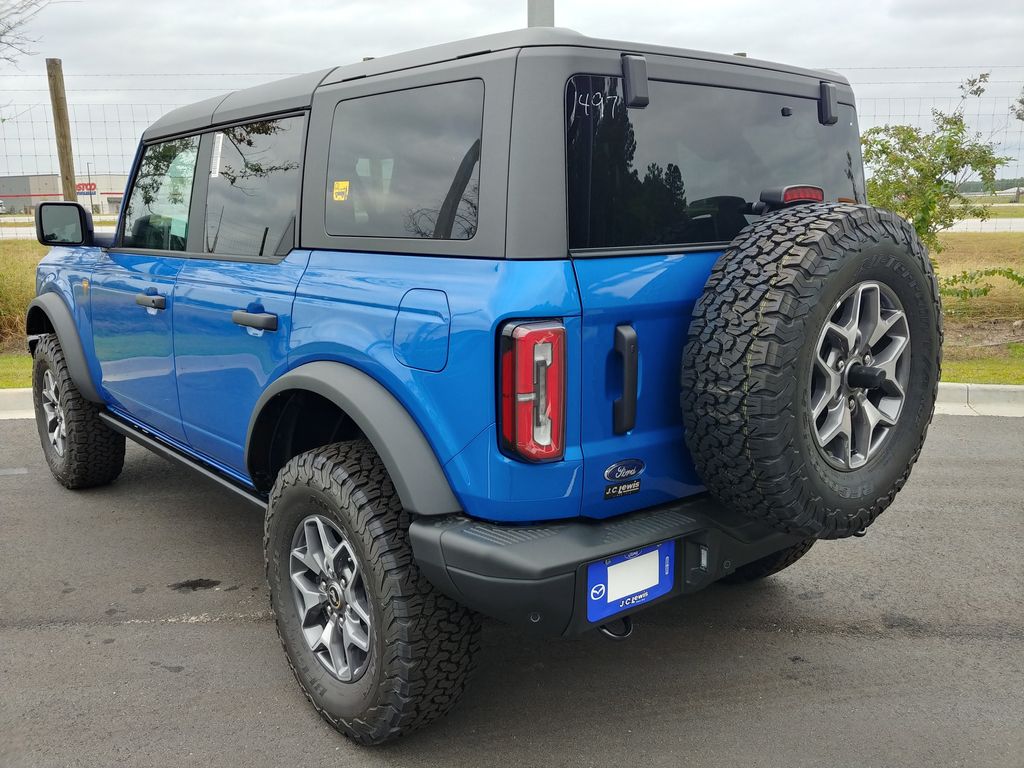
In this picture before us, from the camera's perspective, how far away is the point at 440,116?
2457mm

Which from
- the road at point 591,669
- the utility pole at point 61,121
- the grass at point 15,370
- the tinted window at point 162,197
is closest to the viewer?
the road at point 591,669

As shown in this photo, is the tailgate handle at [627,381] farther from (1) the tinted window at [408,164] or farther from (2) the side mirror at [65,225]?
(2) the side mirror at [65,225]

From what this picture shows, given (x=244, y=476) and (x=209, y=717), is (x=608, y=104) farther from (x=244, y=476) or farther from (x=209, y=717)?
(x=209, y=717)

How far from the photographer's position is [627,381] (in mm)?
2281

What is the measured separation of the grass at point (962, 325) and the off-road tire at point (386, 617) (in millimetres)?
5974

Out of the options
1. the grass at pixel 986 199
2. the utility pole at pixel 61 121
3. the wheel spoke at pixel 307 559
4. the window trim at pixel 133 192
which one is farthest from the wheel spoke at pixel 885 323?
the utility pole at pixel 61 121

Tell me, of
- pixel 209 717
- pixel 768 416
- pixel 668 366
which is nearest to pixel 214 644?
pixel 209 717

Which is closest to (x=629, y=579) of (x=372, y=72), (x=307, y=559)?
(x=307, y=559)

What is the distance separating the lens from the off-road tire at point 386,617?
2400mm

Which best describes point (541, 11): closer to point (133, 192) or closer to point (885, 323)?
point (133, 192)

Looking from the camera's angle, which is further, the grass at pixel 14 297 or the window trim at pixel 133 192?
the grass at pixel 14 297

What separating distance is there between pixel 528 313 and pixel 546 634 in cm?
84

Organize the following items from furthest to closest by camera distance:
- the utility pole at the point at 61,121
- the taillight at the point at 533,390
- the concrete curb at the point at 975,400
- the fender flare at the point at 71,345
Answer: the utility pole at the point at 61,121 < the concrete curb at the point at 975,400 < the fender flare at the point at 71,345 < the taillight at the point at 533,390

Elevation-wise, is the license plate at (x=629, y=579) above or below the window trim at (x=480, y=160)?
below
